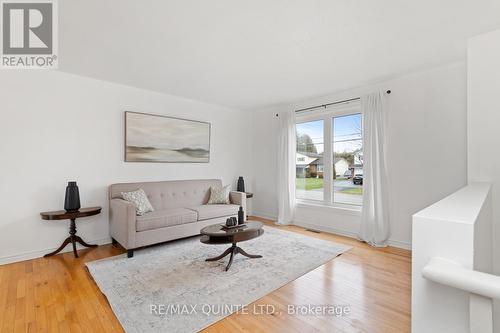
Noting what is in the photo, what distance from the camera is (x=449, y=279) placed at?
1.85 feet

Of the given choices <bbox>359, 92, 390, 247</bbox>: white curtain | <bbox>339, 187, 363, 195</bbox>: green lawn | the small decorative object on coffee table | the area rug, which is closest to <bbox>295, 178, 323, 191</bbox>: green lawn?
<bbox>339, 187, 363, 195</bbox>: green lawn

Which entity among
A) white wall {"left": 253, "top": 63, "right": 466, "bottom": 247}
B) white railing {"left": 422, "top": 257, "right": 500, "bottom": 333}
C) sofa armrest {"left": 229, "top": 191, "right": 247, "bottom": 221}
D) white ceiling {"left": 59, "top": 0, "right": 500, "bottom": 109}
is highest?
white ceiling {"left": 59, "top": 0, "right": 500, "bottom": 109}

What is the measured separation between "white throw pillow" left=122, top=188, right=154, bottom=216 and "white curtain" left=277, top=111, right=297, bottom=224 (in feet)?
8.22

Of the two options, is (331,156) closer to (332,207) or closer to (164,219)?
(332,207)

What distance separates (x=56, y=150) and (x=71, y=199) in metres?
0.74

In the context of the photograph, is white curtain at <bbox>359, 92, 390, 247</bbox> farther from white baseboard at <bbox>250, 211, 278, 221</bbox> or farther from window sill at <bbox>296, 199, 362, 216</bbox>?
white baseboard at <bbox>250, 211, 278, 221</bbox>

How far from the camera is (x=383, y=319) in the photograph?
1.83 metres

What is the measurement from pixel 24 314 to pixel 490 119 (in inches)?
169

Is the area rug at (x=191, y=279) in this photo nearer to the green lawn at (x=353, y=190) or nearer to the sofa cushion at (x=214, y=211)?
the sofa cushion at (x=214, y=211)

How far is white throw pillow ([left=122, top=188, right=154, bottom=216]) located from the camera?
3357 millimetres

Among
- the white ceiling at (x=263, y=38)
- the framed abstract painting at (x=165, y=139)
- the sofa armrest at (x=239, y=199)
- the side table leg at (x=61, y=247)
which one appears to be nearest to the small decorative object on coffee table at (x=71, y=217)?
the side table leg at (x=61, y=247)

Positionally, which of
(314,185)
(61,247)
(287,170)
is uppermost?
(287,170)

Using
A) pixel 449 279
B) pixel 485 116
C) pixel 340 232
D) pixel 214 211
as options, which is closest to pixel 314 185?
pixel 340 232

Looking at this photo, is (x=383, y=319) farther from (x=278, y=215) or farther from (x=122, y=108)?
(x=122, y=108)
